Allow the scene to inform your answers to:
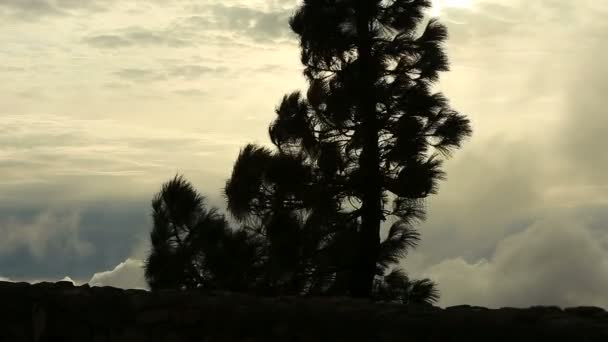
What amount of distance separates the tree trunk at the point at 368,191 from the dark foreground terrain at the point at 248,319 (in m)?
10.8

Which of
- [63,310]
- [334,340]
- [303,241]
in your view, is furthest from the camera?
[303,241]

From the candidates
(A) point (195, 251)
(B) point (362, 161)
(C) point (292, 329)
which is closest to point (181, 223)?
(A) point (195, 251)

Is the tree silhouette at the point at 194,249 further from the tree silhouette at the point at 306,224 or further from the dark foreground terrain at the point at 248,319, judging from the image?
the dark foreground terrain at the point at 248,319

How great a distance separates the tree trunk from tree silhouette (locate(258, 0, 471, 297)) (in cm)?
2

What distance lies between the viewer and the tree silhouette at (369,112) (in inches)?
717

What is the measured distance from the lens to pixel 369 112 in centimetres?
1848

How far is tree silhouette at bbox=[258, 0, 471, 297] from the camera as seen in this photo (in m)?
18.2

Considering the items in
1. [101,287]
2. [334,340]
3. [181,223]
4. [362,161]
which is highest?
[362,161]

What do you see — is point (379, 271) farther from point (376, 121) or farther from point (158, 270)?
point (158, 270)

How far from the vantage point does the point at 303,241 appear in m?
17.9

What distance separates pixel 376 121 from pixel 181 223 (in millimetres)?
4524

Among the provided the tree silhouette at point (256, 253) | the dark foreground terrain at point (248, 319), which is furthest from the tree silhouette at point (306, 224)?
the dark foreground terrain at point (248, 319)

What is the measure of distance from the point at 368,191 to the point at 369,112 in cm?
163

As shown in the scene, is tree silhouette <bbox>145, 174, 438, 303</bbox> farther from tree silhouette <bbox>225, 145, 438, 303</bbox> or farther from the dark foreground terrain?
the dark foreground terrain
